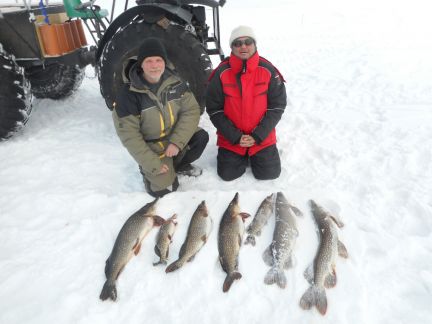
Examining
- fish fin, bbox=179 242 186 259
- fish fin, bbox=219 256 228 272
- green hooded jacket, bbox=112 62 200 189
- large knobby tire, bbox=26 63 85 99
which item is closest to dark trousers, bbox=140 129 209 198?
green hooded jacket, bbox=112 62 200 189

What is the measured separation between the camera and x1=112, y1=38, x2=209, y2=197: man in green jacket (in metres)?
2.76

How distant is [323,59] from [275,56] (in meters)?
1.18

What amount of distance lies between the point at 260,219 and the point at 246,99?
3.99 ft

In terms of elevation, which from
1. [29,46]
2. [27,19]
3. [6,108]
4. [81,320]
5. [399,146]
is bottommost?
[81,320]

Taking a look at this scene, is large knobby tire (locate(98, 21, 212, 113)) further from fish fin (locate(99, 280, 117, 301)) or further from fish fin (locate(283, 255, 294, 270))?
fish fin (locate(99, 280, 117, 301))

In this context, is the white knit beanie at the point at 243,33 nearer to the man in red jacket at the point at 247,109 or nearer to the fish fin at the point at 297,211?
the man in red jacket at the point at 247,109

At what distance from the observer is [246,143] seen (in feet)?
10.7

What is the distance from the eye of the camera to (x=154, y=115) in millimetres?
2926

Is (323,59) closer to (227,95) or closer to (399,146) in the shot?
(399,146)

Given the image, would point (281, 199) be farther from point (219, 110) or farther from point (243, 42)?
point (243, 42)

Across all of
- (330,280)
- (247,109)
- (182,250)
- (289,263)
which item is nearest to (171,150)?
(247,109)

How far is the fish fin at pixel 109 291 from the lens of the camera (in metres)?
2.19

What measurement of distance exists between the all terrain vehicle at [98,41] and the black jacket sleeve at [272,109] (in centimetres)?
76

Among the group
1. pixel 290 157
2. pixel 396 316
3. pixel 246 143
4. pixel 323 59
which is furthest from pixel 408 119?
pixel 323 59
